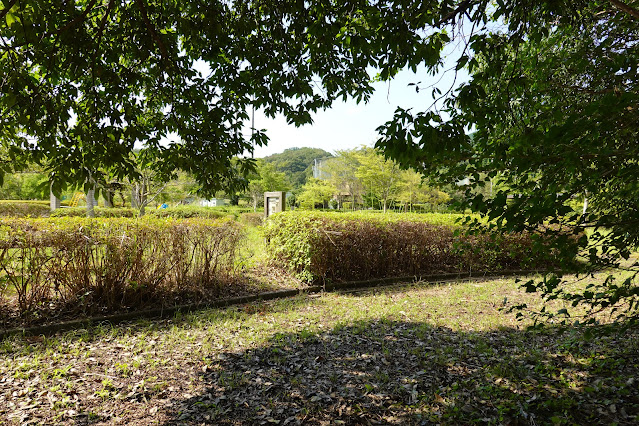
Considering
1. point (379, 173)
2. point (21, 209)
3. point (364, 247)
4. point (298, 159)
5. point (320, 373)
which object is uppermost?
point (298, 159)

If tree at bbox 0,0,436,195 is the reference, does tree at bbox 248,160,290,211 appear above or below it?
above

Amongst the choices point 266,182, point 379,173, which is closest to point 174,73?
point 379,173

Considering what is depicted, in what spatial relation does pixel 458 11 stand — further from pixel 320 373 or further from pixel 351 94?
pixel 320 373

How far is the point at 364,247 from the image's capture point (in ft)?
24.0

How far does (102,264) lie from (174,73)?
2702 mm

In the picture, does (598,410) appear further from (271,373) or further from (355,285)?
(355,285)

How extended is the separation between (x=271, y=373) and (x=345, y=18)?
3868mm

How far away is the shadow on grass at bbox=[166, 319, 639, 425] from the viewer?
268cm

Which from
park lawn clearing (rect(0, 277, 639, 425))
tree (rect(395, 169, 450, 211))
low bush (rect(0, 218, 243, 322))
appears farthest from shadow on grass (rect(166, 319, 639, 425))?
tree (rect(395, 169, 450, 211))

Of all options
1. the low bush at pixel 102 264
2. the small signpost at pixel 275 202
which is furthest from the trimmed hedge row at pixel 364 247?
the small signpost at pixel 275 202

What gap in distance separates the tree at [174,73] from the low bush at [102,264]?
1.15 metres

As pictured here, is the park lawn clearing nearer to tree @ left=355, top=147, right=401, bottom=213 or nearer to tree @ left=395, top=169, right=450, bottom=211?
tree @ left=355, top=147, right=401, bottom=213

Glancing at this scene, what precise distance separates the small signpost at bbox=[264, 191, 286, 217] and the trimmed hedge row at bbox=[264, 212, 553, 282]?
195 cm

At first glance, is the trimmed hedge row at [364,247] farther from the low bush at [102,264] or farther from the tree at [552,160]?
the tree at [552,160]
